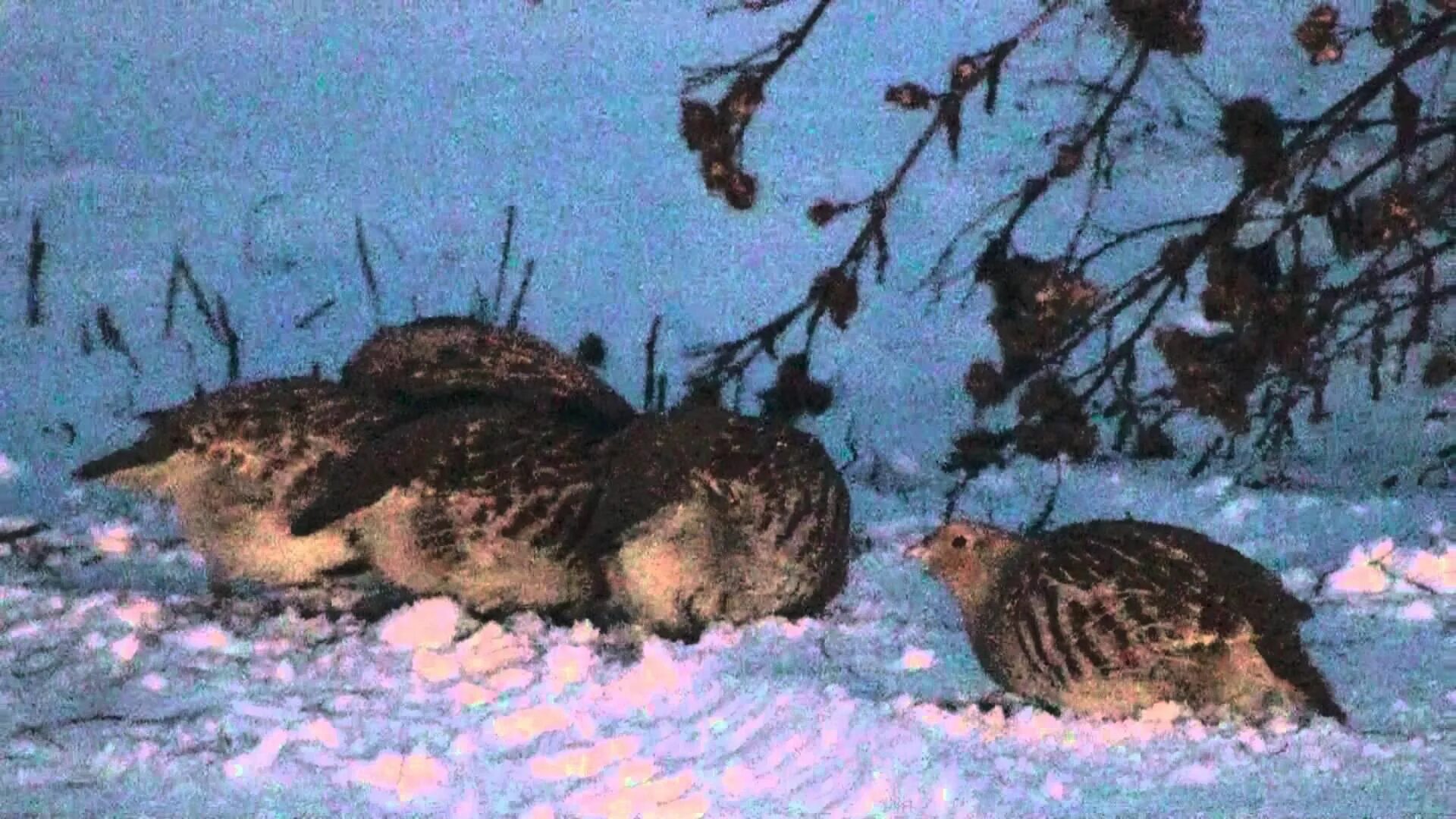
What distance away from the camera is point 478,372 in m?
4.45

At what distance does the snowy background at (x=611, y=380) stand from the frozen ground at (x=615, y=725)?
0.01 metres

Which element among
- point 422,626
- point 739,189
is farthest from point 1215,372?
point 422,626

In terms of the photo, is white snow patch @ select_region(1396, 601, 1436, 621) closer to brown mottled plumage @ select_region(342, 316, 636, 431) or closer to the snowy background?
the snowy background

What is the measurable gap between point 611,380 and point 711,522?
300 centimetres

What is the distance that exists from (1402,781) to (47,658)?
2566 millimetres

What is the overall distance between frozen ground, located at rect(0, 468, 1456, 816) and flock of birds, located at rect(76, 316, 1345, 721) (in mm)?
105

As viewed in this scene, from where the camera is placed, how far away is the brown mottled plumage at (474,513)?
12.5ft

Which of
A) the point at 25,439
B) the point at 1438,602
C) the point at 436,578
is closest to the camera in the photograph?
the point at 436,578

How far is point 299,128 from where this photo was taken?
883 cm

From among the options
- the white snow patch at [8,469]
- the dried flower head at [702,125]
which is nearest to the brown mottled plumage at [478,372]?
the dried flower head at [702,125]

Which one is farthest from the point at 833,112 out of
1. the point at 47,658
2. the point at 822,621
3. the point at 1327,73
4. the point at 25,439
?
the point at 47,658

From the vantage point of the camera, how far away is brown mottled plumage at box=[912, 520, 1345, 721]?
11.1 ft

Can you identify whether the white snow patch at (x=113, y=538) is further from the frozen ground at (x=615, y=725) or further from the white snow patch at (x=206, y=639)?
the white snow patch at (x=206, y=639)

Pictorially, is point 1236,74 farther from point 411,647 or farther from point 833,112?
point 411,647
